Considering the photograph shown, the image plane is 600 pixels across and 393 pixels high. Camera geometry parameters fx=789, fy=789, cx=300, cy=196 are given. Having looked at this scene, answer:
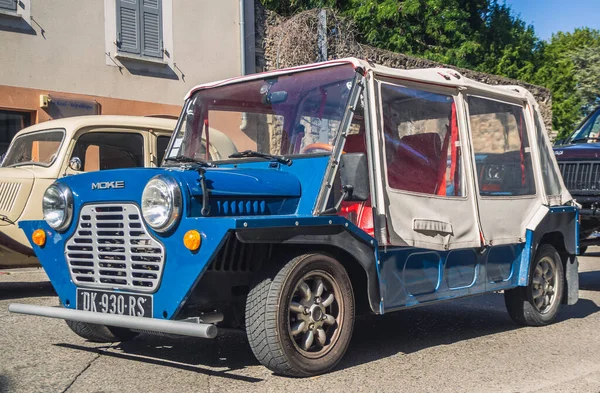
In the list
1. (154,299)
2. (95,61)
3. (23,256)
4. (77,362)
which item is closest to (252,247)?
(154,299)

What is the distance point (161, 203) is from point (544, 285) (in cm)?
422

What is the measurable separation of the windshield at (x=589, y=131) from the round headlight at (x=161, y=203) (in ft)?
25.7

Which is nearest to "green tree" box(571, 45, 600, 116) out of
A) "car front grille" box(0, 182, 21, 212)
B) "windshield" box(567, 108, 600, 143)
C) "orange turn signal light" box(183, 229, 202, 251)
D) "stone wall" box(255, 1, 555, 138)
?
"stone wall" box(255, 1, 555, 138)

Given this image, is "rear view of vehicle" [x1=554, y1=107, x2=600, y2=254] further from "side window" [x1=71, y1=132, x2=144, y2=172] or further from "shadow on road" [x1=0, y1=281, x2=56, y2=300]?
"shadow on road" [x1=0, y1=281, x2=56, y2=300]

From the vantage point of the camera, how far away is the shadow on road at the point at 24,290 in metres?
8.87

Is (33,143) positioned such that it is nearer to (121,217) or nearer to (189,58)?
(121,217)

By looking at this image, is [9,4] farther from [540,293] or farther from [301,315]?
[301,315]

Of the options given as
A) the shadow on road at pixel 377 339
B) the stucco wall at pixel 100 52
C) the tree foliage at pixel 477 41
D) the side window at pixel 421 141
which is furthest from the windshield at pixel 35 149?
the tree foliage at pixel 477 41

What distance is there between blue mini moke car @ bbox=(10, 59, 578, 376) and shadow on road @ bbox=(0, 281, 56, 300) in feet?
10.9

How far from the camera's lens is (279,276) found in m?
4.79

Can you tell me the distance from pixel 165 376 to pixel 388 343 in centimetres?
203

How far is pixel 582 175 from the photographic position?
952cm

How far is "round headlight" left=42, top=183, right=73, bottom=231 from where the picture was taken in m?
5.18

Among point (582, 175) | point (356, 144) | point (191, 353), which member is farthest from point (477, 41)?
point (191, 353)
